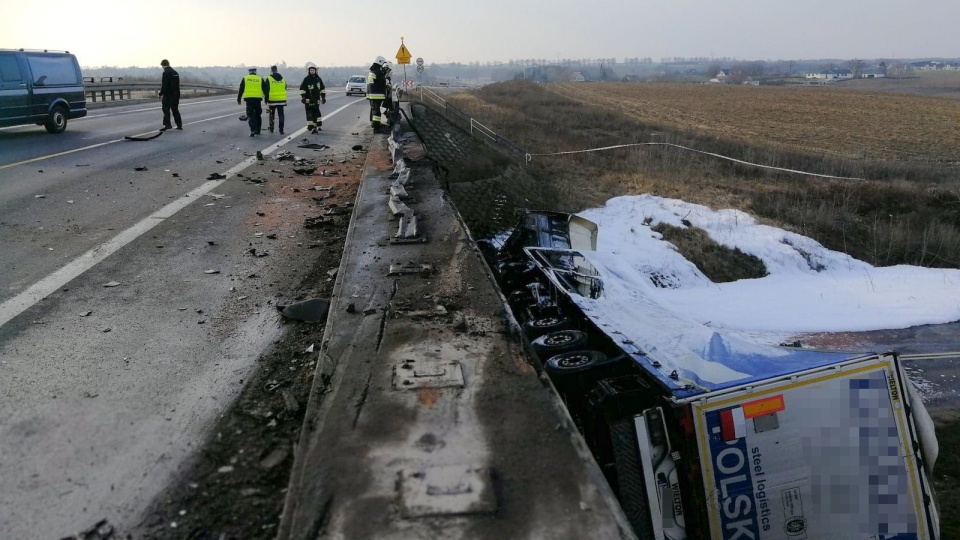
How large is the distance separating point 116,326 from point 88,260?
1596mm

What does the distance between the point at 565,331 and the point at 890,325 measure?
8.02m

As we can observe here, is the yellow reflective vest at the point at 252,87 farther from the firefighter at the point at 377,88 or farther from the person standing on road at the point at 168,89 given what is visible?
the firefighter at the point at 377,88

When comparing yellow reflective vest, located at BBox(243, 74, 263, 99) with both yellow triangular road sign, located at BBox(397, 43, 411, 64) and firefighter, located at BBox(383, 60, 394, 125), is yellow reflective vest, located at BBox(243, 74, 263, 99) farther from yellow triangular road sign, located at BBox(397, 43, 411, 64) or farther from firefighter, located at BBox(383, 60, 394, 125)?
yellow triangular road sign, located at BBox(397, 43, 411, 64)

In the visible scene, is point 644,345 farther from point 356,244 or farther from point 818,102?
point 818,102

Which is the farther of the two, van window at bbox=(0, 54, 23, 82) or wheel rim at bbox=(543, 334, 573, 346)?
van window at bbox=(0, 54, 23, 82)

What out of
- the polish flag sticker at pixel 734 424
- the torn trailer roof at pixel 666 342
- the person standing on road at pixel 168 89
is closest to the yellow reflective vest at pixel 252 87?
the person standing on road at pixel 168 89

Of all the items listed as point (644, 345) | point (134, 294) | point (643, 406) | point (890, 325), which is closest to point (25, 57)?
point (134, 294)

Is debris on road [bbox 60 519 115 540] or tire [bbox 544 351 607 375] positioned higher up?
debris on road [bbox 60 519 115 540]

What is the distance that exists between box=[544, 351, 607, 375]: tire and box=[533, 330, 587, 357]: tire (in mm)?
125

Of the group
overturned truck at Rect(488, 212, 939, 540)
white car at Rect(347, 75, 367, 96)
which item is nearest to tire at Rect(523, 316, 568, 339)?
overturned truck at Rect(488, 212, 939, 540)

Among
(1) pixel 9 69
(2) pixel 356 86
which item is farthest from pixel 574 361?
(2) pixel 356 86

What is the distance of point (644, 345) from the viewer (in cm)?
775

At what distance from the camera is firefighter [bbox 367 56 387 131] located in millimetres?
13742

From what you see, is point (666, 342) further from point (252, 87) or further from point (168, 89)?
point (168, 89)
